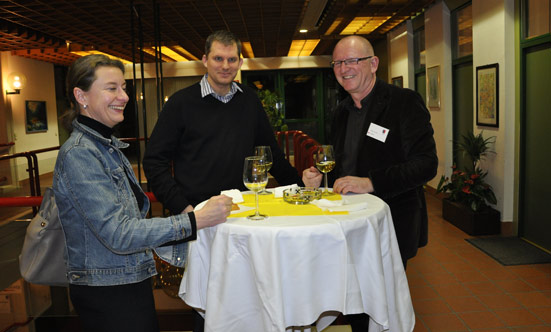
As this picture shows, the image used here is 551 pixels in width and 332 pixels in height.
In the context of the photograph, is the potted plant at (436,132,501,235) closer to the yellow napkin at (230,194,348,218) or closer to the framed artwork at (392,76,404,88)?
the framed artwork at (392,76,404,88)

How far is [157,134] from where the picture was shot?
98.0 inches

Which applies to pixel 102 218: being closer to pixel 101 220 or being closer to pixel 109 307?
pixel 101 220

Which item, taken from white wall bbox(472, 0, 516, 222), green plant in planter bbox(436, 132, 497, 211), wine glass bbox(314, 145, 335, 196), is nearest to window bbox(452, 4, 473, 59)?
white wall bbox(472, 0, 516, 222)

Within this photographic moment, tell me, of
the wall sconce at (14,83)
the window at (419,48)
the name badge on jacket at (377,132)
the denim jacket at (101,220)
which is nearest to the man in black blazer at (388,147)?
the name badge on jacket at (377,132)

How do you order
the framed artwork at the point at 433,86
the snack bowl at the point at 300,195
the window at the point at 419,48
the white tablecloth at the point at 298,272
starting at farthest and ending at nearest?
the window at the point at 419,48 → the framed artwork at the point at 433,86 → the snack bowl at the point at 300,195 → the white tablecloth at the point at 298,272

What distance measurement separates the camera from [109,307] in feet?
5.06

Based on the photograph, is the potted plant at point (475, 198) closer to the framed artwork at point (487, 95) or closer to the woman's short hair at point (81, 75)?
the framed artwork at point (487, 95)

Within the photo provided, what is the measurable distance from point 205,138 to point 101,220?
Result: 3.72 feet

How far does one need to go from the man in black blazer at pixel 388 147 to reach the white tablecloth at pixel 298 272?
40 cm

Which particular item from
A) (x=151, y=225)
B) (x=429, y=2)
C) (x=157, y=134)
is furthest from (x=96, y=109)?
(x=429, y=2)

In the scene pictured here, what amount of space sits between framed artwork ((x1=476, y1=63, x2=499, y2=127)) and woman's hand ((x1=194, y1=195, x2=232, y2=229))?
4733mm

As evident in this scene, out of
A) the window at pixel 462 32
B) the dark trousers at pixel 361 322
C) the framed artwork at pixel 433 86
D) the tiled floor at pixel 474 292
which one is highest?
the window at pixel 462 32

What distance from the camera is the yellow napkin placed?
1889 millimetres

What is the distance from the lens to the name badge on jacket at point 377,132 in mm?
2312
